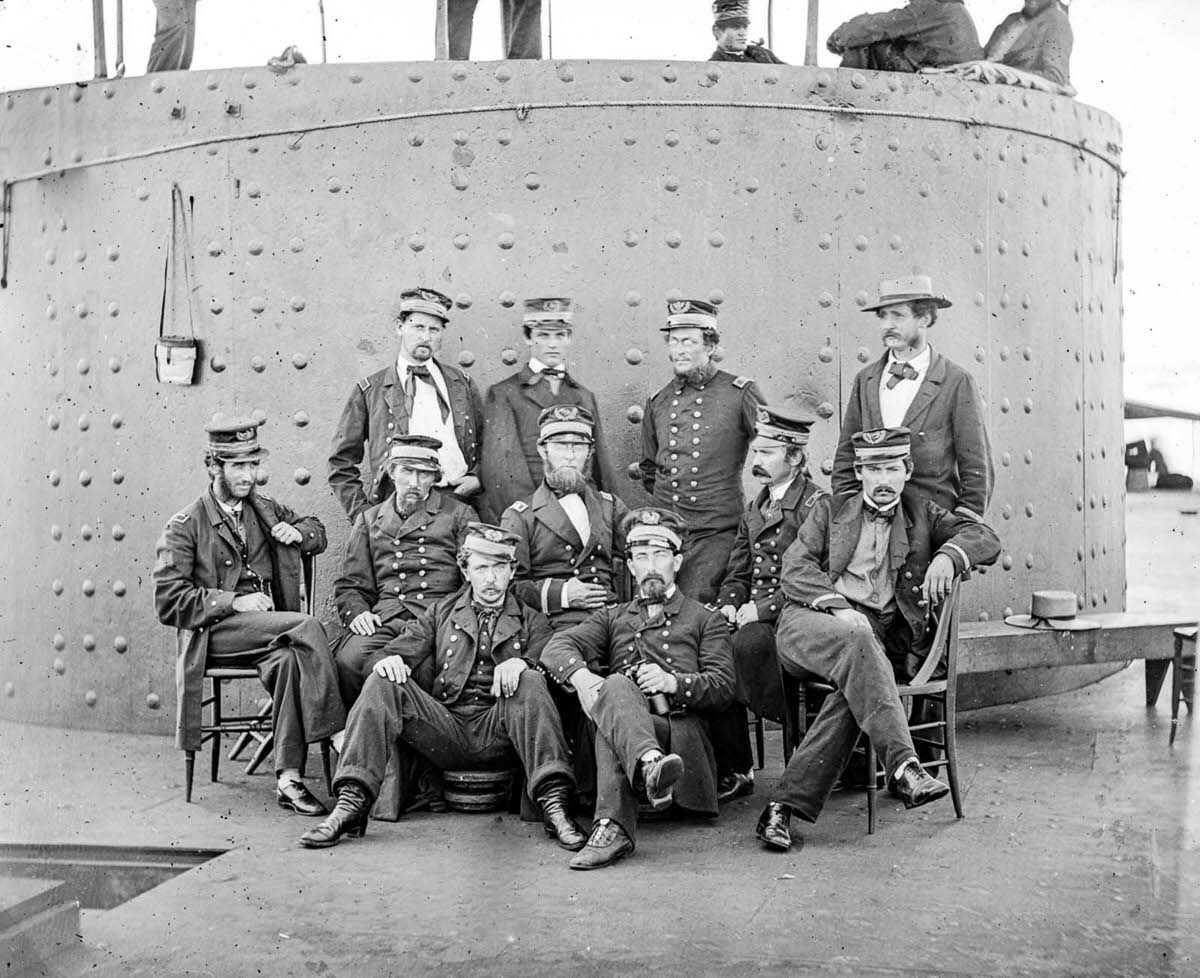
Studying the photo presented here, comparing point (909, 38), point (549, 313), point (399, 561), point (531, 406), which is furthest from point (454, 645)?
point (909, 38)

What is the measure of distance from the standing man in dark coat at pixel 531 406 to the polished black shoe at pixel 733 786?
4.27 ft

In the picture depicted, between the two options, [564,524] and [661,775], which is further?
[564,524]

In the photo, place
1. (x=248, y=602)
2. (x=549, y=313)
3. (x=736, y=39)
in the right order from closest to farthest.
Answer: (x=248, y=602)
(x=549, y=313)
(x=736, y=39)

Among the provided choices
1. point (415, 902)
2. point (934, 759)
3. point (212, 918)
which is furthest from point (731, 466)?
point (212, 918)

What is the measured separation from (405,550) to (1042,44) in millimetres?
4036

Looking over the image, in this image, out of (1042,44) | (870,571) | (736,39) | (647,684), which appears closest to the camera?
(647,684)

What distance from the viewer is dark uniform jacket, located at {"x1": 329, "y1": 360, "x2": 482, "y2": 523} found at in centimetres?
582

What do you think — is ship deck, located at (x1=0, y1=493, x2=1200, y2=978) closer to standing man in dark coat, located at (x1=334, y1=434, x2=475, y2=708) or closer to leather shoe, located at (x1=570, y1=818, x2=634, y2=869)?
leather shoe, located at (x1=570, y1=818, x2=634, y2=869)

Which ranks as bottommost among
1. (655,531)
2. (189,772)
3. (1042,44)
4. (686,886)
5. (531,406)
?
(686,886)

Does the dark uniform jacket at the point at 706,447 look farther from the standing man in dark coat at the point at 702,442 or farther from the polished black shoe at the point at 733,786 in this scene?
the polished black shoe at the point at 733,786

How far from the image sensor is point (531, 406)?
5.92 metres

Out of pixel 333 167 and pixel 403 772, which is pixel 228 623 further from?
pixel 333 167

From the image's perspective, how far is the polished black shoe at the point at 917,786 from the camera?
4500 millimetres

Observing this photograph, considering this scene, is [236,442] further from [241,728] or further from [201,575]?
[241,728]
